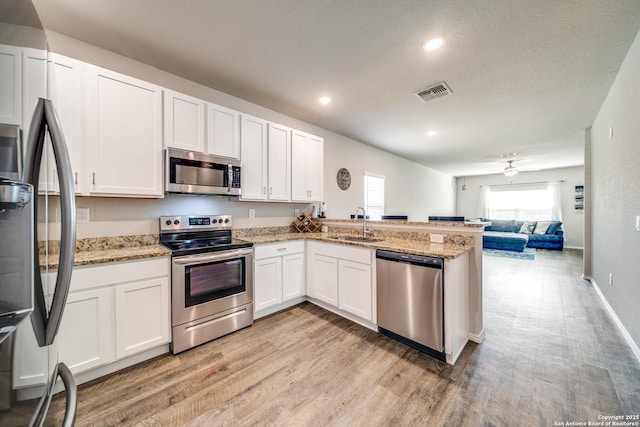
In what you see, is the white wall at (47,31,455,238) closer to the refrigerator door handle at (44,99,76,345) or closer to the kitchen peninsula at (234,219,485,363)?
the kitchen peninsula at (234,219,485,363)

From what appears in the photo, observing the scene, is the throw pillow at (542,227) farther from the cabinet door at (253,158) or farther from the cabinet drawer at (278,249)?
the cabinet door at (253,158)

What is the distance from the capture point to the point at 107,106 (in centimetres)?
196

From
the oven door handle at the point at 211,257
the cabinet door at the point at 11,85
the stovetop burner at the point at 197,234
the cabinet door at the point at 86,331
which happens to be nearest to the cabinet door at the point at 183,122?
the stovetop burner at the point at 197,234

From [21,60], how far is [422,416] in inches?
92.4

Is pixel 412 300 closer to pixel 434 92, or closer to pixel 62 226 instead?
pixel 62 226

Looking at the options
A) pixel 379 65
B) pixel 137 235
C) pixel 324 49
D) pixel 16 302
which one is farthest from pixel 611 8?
pixel 137 235

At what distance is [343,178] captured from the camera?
4.66 metres

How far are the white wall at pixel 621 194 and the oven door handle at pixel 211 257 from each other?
3.46 metres

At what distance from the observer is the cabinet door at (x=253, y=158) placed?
2.81 metres

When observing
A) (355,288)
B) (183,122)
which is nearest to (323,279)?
(355,288)

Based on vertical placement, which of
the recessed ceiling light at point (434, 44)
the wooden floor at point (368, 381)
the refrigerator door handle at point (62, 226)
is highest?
the recessed ceiling light at point (434, 44)

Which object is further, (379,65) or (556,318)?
(556,318)

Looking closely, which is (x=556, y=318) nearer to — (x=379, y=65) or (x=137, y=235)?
(x=379, y=65)

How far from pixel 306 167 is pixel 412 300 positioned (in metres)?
2.21
